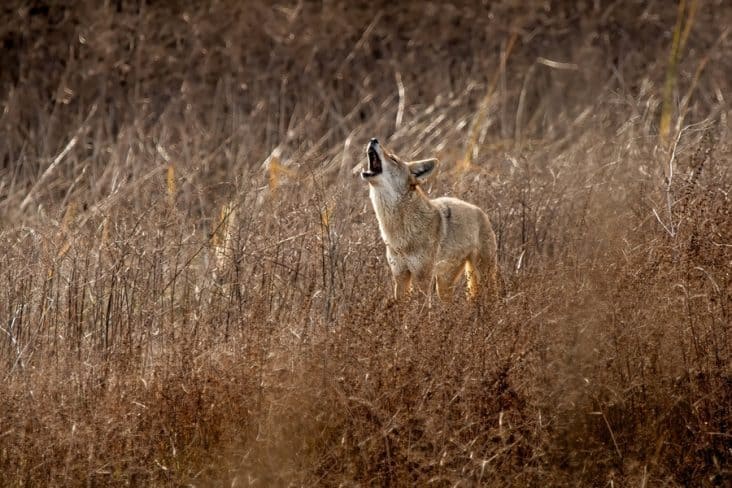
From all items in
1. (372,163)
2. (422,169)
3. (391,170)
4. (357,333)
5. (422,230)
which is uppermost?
(357,333)

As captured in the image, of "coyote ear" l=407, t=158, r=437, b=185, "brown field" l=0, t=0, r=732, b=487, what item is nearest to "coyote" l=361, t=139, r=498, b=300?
"coyote ear" l=407, t=158, r=437, b=185

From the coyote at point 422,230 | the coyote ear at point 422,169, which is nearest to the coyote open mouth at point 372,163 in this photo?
the coyote at point 422,230

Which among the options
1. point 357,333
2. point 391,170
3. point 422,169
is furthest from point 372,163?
point 357,333

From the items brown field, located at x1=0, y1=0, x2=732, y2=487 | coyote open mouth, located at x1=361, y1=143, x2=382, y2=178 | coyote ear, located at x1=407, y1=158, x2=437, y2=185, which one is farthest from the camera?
coyote ear, located at x1=407, y1=158, x2=437, y2=185

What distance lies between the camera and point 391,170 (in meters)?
7.97

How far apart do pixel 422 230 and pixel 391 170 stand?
498 mm

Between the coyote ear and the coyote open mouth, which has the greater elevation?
the coyote open mouth

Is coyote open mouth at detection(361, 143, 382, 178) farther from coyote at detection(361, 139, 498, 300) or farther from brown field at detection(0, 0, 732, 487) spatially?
brown field at detection(0, 0, 732, 487)

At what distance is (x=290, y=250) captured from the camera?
7488mm

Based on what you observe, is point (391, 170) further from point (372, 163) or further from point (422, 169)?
point (422, 169)

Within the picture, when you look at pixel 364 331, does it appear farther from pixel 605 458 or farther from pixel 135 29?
pixel 135 29

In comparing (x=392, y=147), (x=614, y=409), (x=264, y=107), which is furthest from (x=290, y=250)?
(x=264, y=107)

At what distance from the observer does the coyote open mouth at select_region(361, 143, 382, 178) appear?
7.69 m

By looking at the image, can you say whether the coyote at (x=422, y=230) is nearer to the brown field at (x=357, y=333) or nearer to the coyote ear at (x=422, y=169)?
the coyote ear at (x=422, y=169)
